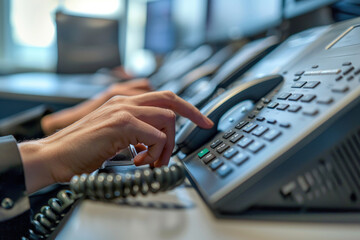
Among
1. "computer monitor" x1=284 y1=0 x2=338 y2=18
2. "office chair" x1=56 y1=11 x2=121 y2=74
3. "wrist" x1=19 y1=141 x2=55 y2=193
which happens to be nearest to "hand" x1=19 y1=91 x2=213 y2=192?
"wrist" x1=19 y1=141 x2=55 y2=193

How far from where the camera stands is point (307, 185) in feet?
0.97

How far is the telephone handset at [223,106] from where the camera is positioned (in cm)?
49

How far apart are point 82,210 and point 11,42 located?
4.43 meters

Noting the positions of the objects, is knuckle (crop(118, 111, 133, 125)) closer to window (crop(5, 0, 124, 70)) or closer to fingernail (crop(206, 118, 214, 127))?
fingernail (crop(206, 118, 214, 127))

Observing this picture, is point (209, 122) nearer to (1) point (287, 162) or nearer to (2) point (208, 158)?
(2) point (208, 158)

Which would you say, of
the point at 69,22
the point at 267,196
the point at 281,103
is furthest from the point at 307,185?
the point at 69,22

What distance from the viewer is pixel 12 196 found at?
36 centimetres

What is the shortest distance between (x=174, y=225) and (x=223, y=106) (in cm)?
26

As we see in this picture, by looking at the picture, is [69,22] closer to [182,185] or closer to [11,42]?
[11,42]

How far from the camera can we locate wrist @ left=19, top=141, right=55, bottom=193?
1.37 feet

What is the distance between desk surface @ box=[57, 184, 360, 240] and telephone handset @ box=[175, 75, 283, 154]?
0.15 meters

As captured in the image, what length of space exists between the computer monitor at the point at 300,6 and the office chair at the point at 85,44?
2.01 meters

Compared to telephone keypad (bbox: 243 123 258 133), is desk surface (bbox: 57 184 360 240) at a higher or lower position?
lower

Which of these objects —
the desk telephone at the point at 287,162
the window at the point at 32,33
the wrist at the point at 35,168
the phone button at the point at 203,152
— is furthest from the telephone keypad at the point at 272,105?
the window at the point at 32,33
